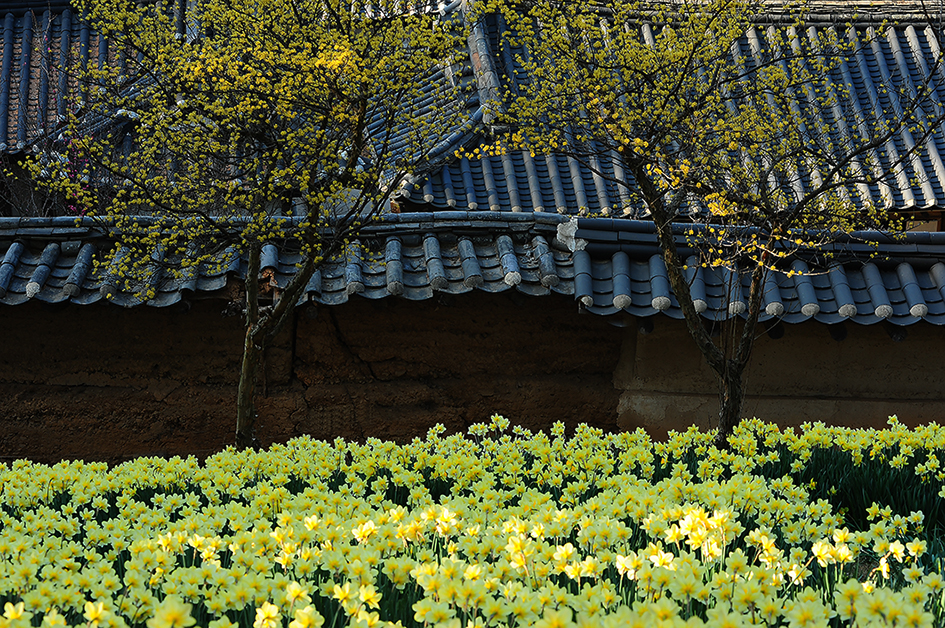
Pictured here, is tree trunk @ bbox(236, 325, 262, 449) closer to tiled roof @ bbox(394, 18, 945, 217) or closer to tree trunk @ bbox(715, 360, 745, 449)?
tree trunk @ bbox(715, 360, 745, 449)

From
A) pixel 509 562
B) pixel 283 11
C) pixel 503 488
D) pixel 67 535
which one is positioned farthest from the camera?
pixel 283 11

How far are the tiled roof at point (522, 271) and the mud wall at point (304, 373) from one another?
0.26 meters

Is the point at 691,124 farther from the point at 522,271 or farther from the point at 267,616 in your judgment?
the point at 267,616

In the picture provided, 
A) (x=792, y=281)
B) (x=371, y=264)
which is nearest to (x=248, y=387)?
(x=371, y=264)

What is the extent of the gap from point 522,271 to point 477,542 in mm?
2860

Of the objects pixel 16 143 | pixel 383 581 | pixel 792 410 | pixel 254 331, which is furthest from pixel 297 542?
pixel 16 143

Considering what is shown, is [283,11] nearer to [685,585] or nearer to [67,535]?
[67,535]

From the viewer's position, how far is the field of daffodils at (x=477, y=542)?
1788 mm

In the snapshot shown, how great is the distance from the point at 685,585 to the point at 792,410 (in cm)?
365

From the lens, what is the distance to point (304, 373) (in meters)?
5.07

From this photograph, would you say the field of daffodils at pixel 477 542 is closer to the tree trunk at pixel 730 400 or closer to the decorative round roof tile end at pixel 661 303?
the tree trunk at pixel 730 400

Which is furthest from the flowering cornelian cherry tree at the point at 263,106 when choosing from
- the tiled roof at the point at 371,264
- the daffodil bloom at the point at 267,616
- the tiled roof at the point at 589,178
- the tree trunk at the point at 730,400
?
the tiled roof at the point at 589,178

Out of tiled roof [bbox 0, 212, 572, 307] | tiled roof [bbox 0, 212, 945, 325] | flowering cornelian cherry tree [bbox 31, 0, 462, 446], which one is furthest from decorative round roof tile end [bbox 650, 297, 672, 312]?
flowering cornelian cherry tree [bbox 31, 0, 462, 446]

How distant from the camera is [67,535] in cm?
256
